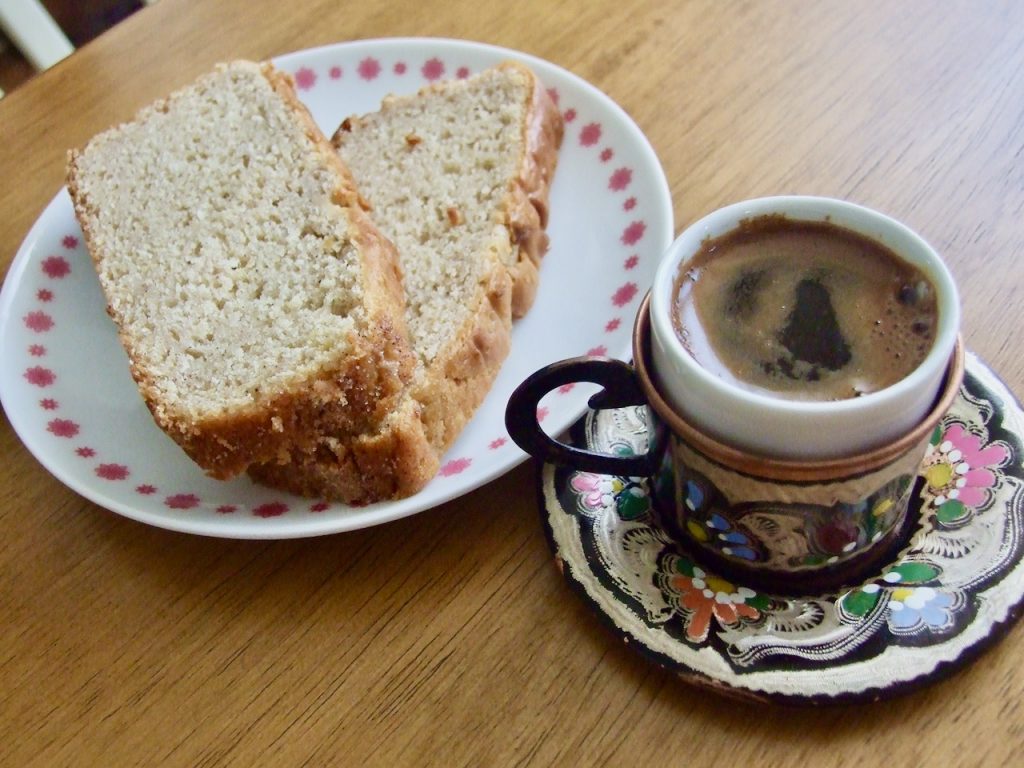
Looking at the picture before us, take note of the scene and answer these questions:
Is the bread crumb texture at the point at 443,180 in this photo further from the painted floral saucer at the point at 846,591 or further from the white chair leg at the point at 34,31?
the white chair leg at the point at 34,31

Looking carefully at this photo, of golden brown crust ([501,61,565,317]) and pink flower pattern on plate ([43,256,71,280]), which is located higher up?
pink flower pattern on plate ([43,256,71,280])

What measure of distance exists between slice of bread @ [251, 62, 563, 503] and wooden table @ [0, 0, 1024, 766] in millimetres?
92

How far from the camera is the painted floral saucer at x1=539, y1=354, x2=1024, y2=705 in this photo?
75 centimetres

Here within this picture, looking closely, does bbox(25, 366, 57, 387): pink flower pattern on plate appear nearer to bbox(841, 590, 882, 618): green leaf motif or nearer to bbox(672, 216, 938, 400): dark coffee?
bbox(672, 216, 938, 400): dark coffee

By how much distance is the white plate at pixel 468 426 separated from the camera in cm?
102

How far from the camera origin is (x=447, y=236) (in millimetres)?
1271

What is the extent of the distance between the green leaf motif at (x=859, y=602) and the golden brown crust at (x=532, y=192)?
1.98ft

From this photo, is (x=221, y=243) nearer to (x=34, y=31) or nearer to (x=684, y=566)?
(x=684, y=566)

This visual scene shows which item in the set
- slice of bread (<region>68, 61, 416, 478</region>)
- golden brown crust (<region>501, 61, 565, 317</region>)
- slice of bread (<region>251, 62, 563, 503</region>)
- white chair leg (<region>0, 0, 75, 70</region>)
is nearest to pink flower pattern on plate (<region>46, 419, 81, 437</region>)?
slice of bread (<region>68, 61, 416, 478</region>)

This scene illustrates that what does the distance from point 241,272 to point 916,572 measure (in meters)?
0.89

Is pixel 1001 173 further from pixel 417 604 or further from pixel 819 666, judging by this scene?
pixel 417 604

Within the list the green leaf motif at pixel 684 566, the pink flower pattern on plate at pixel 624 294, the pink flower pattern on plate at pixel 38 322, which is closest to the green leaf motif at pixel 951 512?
the green leaf motif at pixel 684 566

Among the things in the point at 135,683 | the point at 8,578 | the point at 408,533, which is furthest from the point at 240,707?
the point at 8,578

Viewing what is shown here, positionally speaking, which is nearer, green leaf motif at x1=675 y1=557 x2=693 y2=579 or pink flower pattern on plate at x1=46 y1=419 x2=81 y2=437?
green leaf motif at x1=675 y1=557 x2=693 y2=579
